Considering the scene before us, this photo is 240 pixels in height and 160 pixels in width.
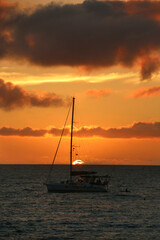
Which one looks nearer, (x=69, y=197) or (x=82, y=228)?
(x=82, y=228)

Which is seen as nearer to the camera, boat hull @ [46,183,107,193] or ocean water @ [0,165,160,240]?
ocean water @ [0,165,160,240]

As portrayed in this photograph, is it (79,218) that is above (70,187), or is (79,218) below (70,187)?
below

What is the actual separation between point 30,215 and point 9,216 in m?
3.28

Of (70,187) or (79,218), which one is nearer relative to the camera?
(79,218)

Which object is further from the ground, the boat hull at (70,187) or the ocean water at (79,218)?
the boat hull at (70,187)

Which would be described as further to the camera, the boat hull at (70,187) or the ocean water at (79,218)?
the boat hull at (70,187)

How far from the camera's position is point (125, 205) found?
3317 inches

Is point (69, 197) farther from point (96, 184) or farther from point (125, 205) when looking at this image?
point (125, 205)

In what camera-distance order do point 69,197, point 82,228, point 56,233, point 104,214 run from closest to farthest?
point 56,233, point 82,228, point 104,214, point 69,197

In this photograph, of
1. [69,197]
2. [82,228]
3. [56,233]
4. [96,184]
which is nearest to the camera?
[56,233]

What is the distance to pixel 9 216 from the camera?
223 feet

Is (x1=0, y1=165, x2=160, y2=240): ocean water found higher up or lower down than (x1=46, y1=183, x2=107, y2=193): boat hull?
lower down

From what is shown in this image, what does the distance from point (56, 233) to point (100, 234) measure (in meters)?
5.27

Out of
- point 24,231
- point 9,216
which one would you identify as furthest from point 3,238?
point 9,216
